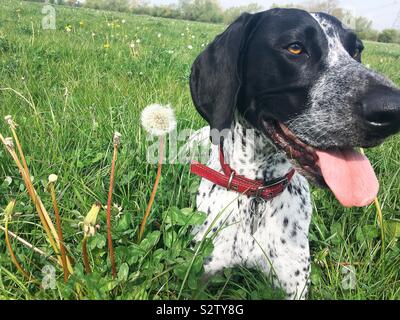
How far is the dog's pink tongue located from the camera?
191 centimetres

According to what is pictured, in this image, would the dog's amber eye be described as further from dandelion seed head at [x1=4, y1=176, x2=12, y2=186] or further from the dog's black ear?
dandelion seed head at [x1=4, y1=176, x2=12, y2=186]

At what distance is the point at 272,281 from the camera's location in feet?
7.04

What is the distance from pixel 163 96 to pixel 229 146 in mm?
1897

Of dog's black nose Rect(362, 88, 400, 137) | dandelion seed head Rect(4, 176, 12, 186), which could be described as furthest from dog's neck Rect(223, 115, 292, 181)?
dandelion seed head Rect(4, 176, 12, 186)

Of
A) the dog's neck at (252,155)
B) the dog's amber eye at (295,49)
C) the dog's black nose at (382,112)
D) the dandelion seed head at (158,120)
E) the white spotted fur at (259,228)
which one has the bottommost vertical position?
the white spotted fur at (259,228)

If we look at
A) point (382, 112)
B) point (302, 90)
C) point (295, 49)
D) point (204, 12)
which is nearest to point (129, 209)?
point (302, 90)

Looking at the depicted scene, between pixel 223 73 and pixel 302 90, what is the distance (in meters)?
0.43

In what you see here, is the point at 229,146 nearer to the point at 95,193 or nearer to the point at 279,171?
the point at 279,171

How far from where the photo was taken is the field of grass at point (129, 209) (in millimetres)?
1861

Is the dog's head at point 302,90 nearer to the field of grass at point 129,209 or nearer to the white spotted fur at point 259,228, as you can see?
the white spotted fur at point 259,228

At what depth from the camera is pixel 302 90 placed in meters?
2.10

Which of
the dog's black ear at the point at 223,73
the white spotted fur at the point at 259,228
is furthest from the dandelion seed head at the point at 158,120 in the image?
the white spotted fur at the point at 259,228

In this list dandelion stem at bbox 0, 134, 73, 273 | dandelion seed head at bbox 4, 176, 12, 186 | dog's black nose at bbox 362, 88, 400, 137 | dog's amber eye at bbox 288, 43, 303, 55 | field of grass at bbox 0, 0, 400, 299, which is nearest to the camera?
dandelion stem at bbox 0, 134, 73, 273

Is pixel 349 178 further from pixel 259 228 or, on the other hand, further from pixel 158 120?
pixel 158 120
